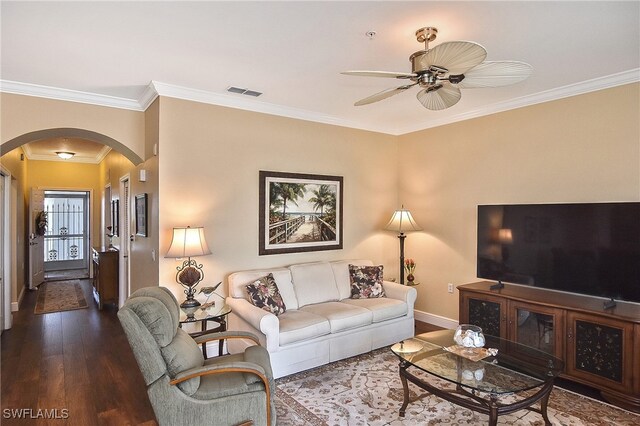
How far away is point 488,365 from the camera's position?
8.80 feet

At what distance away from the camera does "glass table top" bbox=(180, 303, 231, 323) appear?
3.26m

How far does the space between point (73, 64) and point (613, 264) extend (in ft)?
16.5

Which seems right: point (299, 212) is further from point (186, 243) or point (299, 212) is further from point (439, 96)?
point (439, 96)

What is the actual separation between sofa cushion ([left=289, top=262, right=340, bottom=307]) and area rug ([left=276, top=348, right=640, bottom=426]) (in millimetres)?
931

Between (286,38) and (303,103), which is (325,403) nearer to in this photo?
(286,38)

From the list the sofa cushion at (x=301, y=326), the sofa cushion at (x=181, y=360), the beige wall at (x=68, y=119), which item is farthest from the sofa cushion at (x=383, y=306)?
the beige wall at (x=68, y=119)

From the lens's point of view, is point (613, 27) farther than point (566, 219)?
No

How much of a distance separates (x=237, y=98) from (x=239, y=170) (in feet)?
2.63

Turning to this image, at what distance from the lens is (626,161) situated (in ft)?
11.2

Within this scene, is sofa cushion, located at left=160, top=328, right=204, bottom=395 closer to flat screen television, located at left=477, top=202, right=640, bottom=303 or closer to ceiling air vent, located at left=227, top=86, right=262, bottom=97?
ceiling air vent, located at left=227, top=86, right=262, bottom=97

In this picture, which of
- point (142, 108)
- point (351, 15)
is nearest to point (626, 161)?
point (351, 15)

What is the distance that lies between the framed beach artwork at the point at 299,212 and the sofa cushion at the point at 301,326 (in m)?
1.02

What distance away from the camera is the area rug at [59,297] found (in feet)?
19.7

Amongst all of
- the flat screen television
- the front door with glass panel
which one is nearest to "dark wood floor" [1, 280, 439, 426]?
the flat screen television
